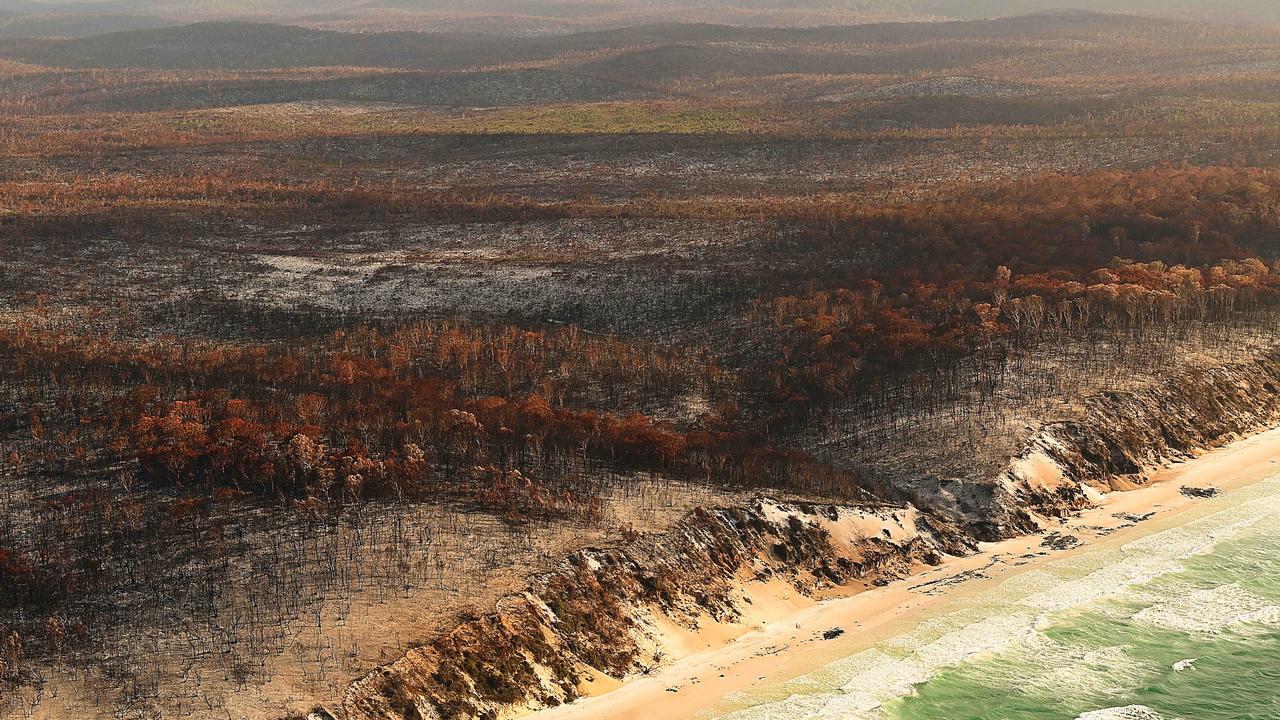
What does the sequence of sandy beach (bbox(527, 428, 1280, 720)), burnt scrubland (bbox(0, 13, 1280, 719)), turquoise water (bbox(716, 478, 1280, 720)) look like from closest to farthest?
sandy beach (bbox(527, 428, 1280, 720))
turquoise water (bbox(716, 478, 1280, 720))
burnt scrubland (bbox(0, 13, 1280, 719))

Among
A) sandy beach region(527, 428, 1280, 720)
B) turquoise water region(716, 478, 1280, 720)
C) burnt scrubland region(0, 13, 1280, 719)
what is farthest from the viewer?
burnt scrubland region(0, 13, 1280, 719)

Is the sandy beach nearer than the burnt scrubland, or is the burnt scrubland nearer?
the sandy beach

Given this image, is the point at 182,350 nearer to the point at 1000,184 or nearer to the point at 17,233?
the point at 17,233

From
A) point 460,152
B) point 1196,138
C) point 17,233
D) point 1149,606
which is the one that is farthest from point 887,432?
point 460,152

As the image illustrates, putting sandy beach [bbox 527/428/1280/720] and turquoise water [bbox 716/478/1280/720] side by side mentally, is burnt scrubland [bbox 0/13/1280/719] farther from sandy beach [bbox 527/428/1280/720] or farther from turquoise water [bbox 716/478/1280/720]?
turquoise water [bbox 716/478/1280/720]

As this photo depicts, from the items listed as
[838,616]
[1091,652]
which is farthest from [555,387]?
[1091,652]

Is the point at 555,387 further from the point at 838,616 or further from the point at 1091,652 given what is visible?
the point at 1091,652

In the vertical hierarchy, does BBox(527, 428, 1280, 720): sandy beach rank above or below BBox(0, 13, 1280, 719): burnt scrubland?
below

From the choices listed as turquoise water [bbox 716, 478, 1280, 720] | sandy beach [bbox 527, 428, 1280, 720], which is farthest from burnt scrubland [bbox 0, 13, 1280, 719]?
turquoise water [bbox 716, 478, 1280, 720]
